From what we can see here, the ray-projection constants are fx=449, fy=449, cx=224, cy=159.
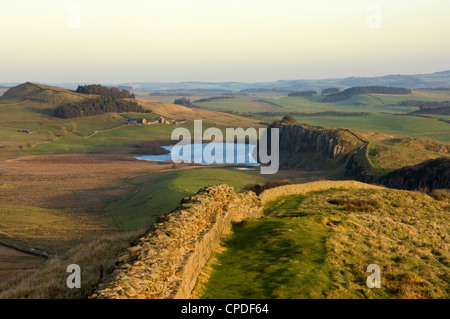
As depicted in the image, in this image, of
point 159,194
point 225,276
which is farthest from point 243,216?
point 159,194

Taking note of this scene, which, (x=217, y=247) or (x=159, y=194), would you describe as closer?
(x=217, y=247)

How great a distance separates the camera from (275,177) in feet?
326

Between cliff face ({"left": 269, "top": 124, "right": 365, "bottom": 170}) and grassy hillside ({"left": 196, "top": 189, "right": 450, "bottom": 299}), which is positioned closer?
grassy hillside ({"left": 196, "top": 189, "right": 450, "bottom": 299})

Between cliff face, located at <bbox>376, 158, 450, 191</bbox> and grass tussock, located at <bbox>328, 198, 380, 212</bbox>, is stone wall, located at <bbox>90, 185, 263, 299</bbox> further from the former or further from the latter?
cliff face, located at <bbox>376, 158, 450, 191</bbox>

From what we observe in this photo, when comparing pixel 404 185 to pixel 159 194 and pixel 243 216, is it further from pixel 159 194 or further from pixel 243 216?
pixel 243 216

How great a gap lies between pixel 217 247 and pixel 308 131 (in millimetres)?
120856

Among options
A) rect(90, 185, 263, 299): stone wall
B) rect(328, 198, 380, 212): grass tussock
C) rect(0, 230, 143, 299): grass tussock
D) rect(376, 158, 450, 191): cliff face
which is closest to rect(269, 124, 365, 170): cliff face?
rect(376, 158, 450, 191): cliff face

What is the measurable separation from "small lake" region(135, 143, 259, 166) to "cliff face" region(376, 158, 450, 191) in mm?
62040

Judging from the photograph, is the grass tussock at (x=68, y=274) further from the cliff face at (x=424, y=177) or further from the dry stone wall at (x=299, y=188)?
the cliff face at (x=424, y=177)

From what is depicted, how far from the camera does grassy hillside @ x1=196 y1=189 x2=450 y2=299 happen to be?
17.6 meters

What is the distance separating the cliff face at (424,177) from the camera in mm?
67938

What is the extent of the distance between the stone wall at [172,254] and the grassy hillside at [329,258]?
3.56ft

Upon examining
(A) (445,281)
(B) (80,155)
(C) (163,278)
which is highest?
(C) (163,278)
